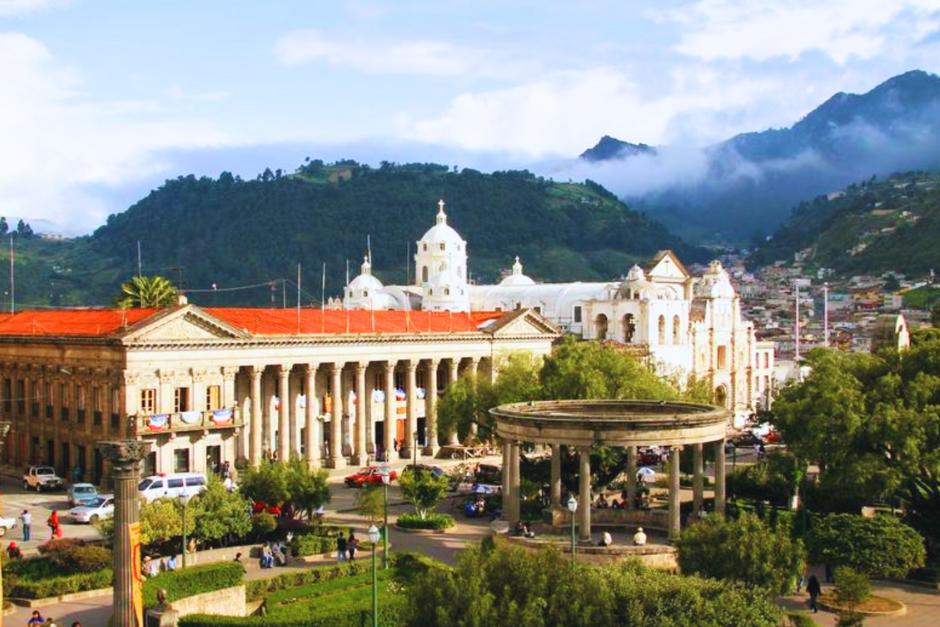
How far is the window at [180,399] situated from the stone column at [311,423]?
9292 mm

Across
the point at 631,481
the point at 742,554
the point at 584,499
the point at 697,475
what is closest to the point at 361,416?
the point at 631,481

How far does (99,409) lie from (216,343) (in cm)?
782

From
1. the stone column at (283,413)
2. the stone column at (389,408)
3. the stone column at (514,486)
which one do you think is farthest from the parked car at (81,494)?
the stone column at (389,408)

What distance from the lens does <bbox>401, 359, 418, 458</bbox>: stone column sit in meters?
86.2

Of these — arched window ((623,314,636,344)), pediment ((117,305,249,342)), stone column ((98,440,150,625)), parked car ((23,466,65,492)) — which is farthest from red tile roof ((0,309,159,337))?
arched window ((623,314,636,344))

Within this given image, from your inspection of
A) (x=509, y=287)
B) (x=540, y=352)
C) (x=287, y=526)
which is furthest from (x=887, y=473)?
(x=509, y=287)

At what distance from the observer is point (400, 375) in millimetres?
88938

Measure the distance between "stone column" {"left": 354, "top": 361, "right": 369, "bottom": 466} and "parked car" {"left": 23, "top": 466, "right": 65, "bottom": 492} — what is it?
20.6 meters

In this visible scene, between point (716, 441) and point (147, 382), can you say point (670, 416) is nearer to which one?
point (716, 441)

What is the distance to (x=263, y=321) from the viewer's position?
261ft

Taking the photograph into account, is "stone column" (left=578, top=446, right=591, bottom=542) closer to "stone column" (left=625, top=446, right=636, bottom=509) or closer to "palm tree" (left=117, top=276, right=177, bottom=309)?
"stone column" (left=625, top=446, right=636, bottom=509)

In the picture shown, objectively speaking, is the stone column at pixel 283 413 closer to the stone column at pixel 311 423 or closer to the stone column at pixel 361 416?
the stone column at pixel 311 423

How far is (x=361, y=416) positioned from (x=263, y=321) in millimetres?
10147

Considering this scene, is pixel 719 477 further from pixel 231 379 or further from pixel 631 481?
pixel 231 379
